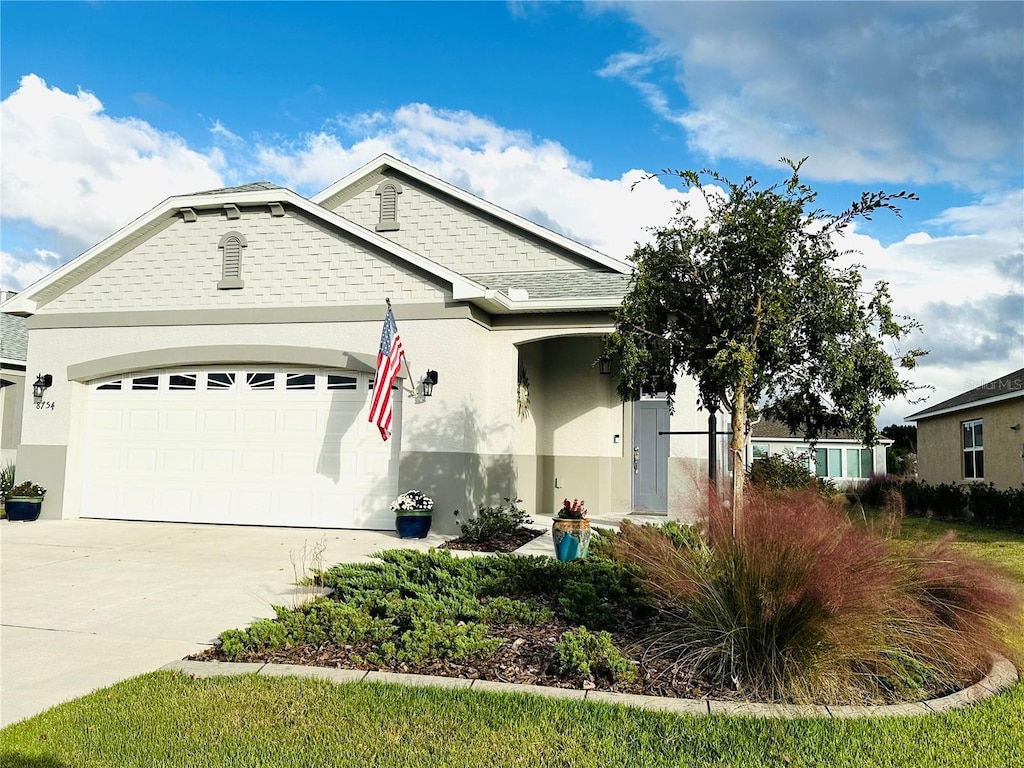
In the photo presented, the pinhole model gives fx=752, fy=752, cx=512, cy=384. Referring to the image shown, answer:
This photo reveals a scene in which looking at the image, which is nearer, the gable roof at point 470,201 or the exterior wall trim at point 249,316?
the exterior wall trim at point 249,316

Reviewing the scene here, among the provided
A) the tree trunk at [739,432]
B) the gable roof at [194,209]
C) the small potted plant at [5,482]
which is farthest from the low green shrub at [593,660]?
the small potted plant at [5,482]

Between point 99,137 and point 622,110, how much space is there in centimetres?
1216

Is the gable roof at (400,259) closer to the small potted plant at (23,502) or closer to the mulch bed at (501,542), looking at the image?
the small potted plant at (23,502)

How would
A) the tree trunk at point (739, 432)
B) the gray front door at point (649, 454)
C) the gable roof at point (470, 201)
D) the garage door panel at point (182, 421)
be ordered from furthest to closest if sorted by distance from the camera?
1. the gray front door at point (649, 454)
2. the gable roof at point (470, 201)
3. the garage door panel at point (182, 421)
4. the tree trunk at point (739, 432)

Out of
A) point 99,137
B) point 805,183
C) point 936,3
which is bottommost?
point 805,183

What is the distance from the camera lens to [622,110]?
1305cm

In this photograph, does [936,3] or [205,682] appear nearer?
[205,682]

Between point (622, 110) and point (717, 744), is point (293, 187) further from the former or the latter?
point (717, 744)

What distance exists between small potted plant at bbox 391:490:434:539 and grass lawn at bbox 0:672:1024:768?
7002mm

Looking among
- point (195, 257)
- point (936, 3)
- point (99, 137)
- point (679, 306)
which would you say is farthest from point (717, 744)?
point (99, 137)

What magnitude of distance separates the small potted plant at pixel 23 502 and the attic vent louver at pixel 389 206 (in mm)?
8314

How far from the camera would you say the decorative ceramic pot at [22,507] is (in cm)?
1299

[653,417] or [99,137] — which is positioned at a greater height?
[99,137]

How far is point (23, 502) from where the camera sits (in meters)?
13.0
